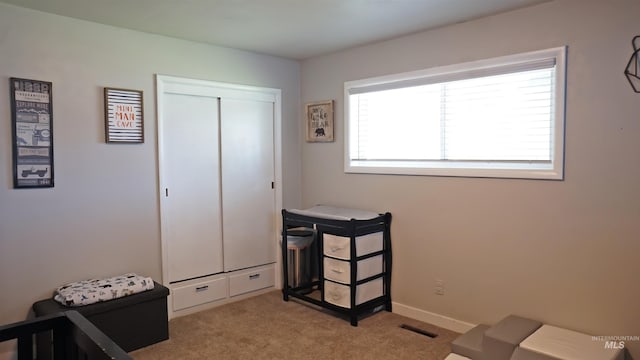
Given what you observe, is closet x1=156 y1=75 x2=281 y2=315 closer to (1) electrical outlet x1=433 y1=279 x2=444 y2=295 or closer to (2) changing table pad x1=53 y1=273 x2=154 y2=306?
(2) changing table pad x1=53 y1=273 x2=154 y2=306

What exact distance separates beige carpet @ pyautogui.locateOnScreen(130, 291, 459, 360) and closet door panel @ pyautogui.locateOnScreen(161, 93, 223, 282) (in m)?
0.47

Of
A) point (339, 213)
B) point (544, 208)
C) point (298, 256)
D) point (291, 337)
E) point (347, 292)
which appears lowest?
point (291, 337)

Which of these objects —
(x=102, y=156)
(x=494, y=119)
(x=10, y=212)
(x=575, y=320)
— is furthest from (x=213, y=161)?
(x=575, y=320)

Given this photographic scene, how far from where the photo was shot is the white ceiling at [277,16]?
2.84 meters

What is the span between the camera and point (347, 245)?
3512 millimetres

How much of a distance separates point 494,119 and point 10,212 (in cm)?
341

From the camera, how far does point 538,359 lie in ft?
8.02

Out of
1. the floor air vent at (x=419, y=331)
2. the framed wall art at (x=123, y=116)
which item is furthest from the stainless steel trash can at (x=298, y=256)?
the framed wall art at (x=123, y=116)

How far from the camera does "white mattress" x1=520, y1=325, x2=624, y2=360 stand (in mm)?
2428

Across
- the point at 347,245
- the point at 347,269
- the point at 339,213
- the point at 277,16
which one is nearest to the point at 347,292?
the point at 347,269

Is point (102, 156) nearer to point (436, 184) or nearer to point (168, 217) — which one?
point (168, 217)

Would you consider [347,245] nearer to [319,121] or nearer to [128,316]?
[319,121]

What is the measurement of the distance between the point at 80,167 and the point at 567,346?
11.2 feet

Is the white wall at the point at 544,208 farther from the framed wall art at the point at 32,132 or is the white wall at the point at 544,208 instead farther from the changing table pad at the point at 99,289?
the framed wall art at the point at 32,132
